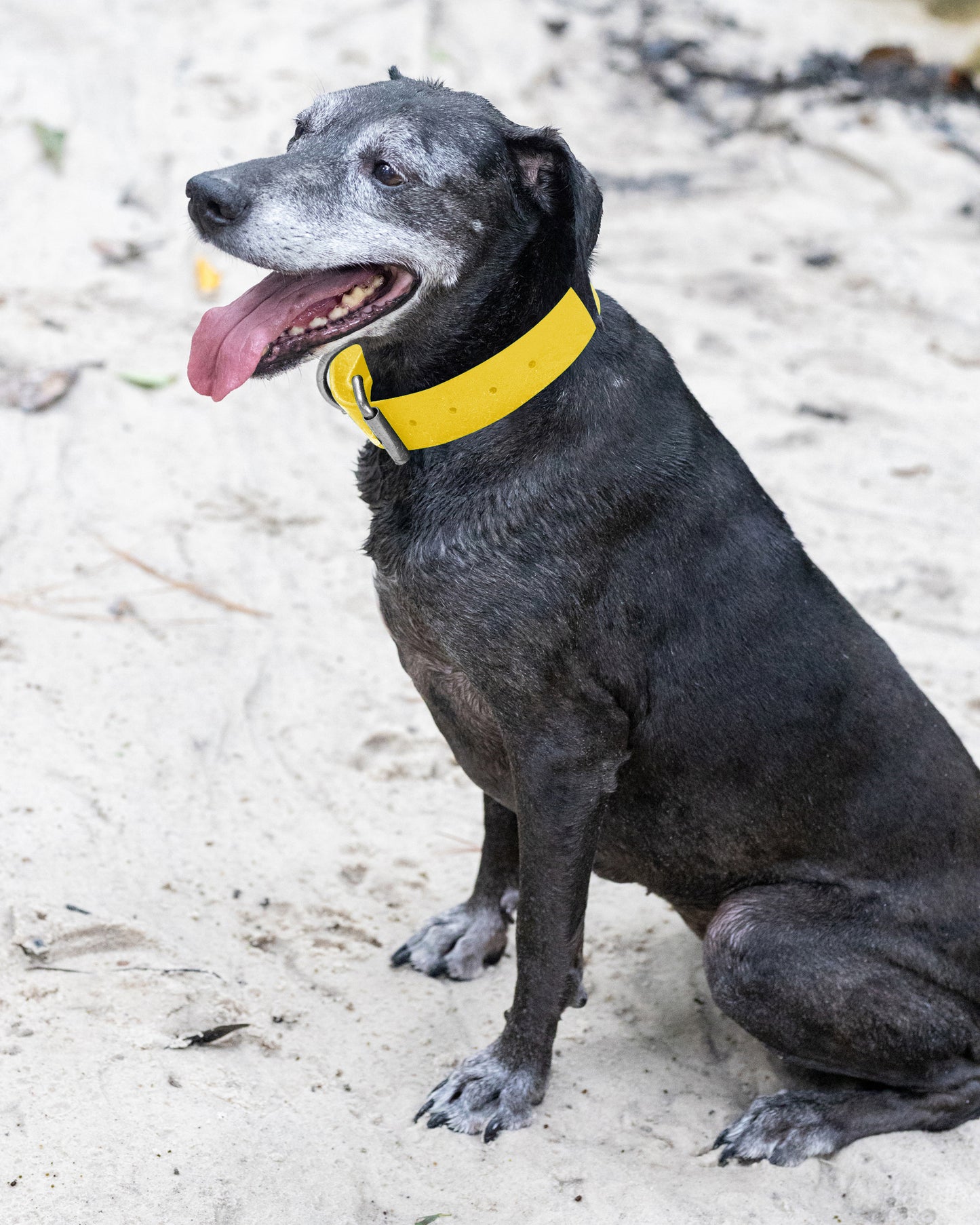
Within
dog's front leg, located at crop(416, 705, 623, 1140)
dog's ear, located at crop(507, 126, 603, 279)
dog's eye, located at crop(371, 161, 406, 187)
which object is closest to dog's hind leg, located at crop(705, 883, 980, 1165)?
dog's front leg, located at crop(416, 705, 623, 1140)

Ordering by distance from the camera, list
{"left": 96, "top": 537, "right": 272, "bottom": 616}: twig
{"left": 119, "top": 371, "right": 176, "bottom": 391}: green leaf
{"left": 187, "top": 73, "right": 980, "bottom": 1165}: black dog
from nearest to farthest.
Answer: {"left": 187, "top": 73, "right": 980, "bottom": 1165}: black dog → {"left": 96, "top": 537, "right": 272, "bottom": 616}: twig → {"left": 119, "top": 371, "right": 176, "bottom": 391}: green leaf

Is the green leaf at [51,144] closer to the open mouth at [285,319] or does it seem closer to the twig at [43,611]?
the twig at [43,611]

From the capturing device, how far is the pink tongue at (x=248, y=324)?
2646 millimetres

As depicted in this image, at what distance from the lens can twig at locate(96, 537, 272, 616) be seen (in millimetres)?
4730

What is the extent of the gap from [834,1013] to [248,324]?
1964mm

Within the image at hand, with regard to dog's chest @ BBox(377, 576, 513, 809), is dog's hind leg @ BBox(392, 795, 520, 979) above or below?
below

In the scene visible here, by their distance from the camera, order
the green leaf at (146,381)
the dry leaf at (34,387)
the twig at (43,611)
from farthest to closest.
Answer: the green leaf at (146,381)
the dry leaf at (34,387)
the twig at (43,611)

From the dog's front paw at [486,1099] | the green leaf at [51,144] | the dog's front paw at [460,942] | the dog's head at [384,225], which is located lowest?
the dog's front paw at [460,942]

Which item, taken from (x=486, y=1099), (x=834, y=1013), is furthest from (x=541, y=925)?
(x=834, y=1013)

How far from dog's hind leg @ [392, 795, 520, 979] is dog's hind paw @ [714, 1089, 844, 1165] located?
0.88m

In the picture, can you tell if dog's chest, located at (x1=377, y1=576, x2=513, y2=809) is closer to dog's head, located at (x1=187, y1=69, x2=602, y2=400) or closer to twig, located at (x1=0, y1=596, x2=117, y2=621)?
dog's head, located at (x1=187, y1=69, x2=602, y2=400)

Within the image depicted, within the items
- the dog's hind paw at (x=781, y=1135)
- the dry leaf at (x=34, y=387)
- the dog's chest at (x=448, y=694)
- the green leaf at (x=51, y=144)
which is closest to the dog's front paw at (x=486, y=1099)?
the dog's hind paw at (x=781, y=1135)

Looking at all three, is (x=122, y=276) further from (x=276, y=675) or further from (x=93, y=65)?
(x=276, y=675)

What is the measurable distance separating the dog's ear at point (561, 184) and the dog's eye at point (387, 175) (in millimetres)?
254
